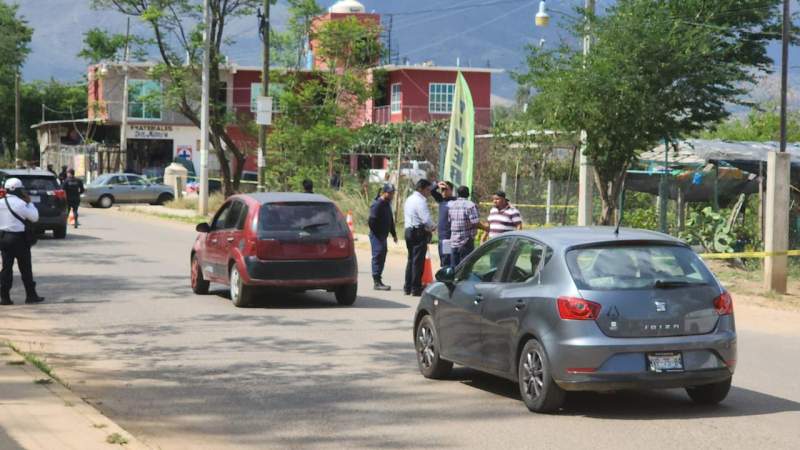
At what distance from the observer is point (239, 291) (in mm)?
17391

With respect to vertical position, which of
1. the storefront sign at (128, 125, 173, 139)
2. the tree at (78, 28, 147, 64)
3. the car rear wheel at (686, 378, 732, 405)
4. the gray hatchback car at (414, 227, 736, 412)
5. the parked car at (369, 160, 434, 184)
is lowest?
the car rear wheel at (686, 378, 732, 405)

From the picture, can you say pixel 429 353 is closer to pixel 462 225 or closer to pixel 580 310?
pixel 580 310

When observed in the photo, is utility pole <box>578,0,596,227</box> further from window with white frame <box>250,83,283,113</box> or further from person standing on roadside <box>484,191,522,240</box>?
window with white frame <box>250,83,283,113</box>

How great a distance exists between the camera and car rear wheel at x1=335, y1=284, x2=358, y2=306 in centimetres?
1789

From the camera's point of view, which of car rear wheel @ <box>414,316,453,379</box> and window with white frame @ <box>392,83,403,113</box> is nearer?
car rear wheel @ <box>414,316,453,379</box>

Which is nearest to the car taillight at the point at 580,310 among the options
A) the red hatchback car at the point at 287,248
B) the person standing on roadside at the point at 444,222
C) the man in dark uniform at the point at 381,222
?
the red hatchback car at the point at 287,248

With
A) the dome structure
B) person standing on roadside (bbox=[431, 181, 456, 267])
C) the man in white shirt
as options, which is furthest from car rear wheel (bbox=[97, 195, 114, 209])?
person standing on roadside (bbox=[431, 181, 456, 267])

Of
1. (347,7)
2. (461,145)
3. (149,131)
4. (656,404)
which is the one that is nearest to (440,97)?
(347,7)

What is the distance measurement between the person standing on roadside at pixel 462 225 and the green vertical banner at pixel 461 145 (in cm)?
891

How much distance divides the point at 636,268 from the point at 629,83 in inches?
527

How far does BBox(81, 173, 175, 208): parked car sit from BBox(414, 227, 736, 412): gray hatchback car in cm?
4617

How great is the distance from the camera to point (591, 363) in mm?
9305

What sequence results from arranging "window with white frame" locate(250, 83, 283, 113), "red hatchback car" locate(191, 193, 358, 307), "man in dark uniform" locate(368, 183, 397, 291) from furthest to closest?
"window with white frame" locate(250, 83, 283, 113) < "man in dark uniform" locate(368, 183, 397, 291) < "red hatchback car" locate(191, 193, 358, 307)

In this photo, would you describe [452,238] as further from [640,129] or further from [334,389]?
[334,389]
